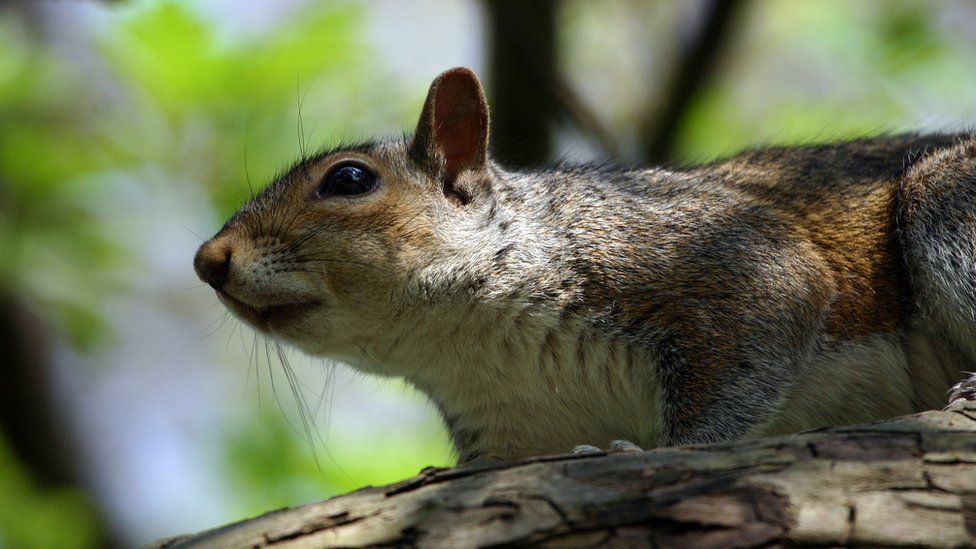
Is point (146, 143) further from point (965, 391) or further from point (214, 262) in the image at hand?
point (965, 391)

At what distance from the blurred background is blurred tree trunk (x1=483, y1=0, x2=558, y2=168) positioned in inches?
0.5

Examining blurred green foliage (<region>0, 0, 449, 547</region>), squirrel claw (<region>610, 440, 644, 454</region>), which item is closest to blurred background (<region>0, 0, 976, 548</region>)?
blurred green foliage (<region>0, 0, 449, 547</region>)

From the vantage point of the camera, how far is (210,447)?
269 inches

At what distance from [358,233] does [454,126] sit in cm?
67

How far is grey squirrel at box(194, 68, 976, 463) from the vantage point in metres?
4.03

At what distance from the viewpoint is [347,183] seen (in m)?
4.40

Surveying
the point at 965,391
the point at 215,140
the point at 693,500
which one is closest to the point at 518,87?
the point at 215,140

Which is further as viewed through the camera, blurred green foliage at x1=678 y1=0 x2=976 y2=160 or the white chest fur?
blurred green foliage at x1=678 y1=0 x2=976 y2=160

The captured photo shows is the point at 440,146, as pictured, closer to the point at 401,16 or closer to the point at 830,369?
the point at 830,369

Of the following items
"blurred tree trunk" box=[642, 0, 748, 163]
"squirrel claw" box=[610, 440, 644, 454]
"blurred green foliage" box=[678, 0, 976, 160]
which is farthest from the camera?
"blurred green foliage" box=[678, 0, 976, 160]

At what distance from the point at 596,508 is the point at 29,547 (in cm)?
414

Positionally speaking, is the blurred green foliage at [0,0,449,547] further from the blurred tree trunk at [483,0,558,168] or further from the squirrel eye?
the squirrel eye

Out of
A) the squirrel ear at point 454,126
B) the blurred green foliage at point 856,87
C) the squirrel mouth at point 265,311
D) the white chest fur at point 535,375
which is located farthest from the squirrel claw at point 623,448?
the blurred green foliage at point 856,87

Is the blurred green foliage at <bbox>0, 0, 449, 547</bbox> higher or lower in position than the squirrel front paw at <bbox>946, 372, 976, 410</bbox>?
higher
